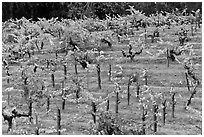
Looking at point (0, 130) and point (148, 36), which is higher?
point (148, 36)

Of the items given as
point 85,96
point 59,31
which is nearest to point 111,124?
point 85,96

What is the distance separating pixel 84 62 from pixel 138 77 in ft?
4.84

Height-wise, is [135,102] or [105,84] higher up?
[105,84]

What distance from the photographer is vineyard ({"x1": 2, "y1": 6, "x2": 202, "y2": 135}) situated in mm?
6633

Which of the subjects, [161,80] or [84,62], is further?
[84,62]

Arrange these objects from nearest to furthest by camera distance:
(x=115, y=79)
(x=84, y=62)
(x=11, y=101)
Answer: (x=11, y=101), (x=115, y=79), (x=84, y=62)

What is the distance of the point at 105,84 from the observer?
28.6 feet

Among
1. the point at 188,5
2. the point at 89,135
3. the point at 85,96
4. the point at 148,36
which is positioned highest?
the point at 188,5

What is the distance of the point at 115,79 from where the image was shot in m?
8.91

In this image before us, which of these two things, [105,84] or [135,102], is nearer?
[135,102]

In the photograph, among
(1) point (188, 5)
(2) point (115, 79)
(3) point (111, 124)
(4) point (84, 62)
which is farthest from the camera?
(1) point (188, 5)

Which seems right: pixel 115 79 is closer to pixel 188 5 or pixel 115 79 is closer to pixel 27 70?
pixel 27 70

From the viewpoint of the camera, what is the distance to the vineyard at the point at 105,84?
21.8 feet

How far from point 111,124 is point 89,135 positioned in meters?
0.40
